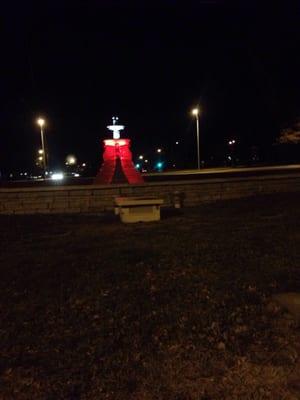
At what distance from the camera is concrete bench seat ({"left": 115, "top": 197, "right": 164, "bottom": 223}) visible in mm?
11859

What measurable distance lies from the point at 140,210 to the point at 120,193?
119 inches

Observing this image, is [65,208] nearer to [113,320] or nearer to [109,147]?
[109,147]

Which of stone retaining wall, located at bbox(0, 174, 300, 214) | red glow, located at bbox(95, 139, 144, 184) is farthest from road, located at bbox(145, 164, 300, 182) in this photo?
stone retaining wall, located at bbox(0, 174, 300, 214)

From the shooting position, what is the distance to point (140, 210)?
12.0 meters

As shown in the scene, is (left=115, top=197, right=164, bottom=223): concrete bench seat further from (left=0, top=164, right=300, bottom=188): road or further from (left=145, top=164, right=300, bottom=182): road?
(left=145, top=164, right=300, bottom=182): road

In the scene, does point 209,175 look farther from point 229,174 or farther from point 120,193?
point 120,193

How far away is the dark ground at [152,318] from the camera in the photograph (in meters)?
3.38

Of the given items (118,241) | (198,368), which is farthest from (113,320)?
(118,241)

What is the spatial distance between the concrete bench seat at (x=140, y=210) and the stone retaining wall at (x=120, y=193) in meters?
2.82

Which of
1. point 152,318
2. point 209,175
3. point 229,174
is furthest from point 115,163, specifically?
point 152,318

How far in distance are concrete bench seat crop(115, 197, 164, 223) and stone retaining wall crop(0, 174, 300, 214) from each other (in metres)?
2.82

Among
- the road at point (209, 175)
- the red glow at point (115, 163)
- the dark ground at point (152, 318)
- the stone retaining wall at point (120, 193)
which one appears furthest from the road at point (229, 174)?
the dark ground at point (152, 318)

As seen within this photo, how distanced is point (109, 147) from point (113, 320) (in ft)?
61.2

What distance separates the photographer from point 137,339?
164 inches
